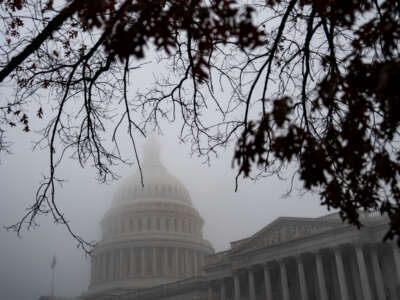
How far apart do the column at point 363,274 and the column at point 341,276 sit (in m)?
1.67

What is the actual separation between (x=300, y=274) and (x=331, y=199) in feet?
157

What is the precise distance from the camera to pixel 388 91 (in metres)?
5.20

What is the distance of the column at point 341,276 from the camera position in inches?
1933

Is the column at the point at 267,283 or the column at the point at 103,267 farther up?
the column at the point at 103,267

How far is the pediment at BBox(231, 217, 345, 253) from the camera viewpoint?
54.1m

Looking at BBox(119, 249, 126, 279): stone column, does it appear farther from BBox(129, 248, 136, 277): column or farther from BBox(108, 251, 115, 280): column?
BBox(108, 251, 115, 280): column

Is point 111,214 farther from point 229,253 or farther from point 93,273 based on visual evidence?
point 229,253

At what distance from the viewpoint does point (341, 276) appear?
4988 centimetres

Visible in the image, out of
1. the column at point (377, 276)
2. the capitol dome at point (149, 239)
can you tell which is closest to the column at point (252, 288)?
the column at point (377, 276)

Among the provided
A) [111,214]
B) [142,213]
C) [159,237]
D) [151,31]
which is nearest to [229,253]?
[159,237]

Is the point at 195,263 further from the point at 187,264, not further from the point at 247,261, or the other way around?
the point at 247,261

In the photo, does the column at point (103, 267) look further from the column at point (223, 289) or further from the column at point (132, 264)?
the column at point (223, 289)

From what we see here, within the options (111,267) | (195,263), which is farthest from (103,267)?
(195,263)

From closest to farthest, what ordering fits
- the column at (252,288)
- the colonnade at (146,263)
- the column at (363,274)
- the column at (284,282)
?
the column at (363,274) → the column at (284,282) → the column at (252,288) → the colonnade at (146,263)
